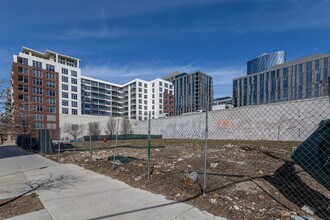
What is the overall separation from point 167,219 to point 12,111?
4.73 m

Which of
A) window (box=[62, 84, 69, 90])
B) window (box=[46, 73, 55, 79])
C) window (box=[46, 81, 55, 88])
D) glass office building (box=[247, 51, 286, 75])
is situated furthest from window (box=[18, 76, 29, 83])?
glass office building (box=[247, 51, 286, 75])

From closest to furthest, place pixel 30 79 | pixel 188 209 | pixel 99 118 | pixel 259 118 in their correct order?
pixel 188 209
pixel 259 118
pixel 30 79
pixel 99 118

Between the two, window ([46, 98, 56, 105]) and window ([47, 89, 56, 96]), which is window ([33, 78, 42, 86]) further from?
window ([46, 98, 56, 105])

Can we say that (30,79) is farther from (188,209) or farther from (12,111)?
(188,209)

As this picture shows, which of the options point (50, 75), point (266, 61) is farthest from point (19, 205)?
point (266, 61)

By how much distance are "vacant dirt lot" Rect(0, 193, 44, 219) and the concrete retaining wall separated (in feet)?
64.7

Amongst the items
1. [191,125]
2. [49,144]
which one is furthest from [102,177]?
[191,125]

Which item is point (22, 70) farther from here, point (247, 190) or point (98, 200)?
point (247, 190)

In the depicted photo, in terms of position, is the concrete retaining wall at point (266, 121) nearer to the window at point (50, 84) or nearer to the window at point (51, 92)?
the window at point (51, 92)

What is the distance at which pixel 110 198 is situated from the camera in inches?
185

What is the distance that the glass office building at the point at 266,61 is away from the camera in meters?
131

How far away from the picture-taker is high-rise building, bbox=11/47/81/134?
57.1 metres

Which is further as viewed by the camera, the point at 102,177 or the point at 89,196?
the point at 102,177

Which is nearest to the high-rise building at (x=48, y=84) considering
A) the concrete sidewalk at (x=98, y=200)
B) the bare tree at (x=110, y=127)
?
the bare tree at (x=110, y=127)
